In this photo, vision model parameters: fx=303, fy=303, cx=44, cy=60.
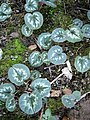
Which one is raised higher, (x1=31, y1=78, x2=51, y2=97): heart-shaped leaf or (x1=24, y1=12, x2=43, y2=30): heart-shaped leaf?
(x1=24, y1=12, x2=43, y2=30): heart-shaped leaf

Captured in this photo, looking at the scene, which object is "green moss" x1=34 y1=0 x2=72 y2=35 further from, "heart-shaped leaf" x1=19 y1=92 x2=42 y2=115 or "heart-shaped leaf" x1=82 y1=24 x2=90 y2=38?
"heart-shaped leaf" x1=19 y1=92 x2=42 y2=115

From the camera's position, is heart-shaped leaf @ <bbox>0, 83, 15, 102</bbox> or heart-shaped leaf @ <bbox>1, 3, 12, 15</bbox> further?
heart-shaped leaf @ <bbox>1, 3, 12, 15</bbox>

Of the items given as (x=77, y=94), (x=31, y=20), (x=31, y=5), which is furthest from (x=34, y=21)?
(x=77, y=94)

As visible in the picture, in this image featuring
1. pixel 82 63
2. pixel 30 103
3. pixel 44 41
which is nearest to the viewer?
pixel 30 103

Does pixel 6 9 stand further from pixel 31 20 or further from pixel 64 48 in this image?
pixel 64 48

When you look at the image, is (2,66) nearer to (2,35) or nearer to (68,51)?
(2,35)

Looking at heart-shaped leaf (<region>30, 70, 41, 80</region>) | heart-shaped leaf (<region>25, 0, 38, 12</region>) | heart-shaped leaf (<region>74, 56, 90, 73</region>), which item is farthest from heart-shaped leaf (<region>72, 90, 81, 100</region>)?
heart-shaped leaf (<region>25, 0, 38, 12</region>)
